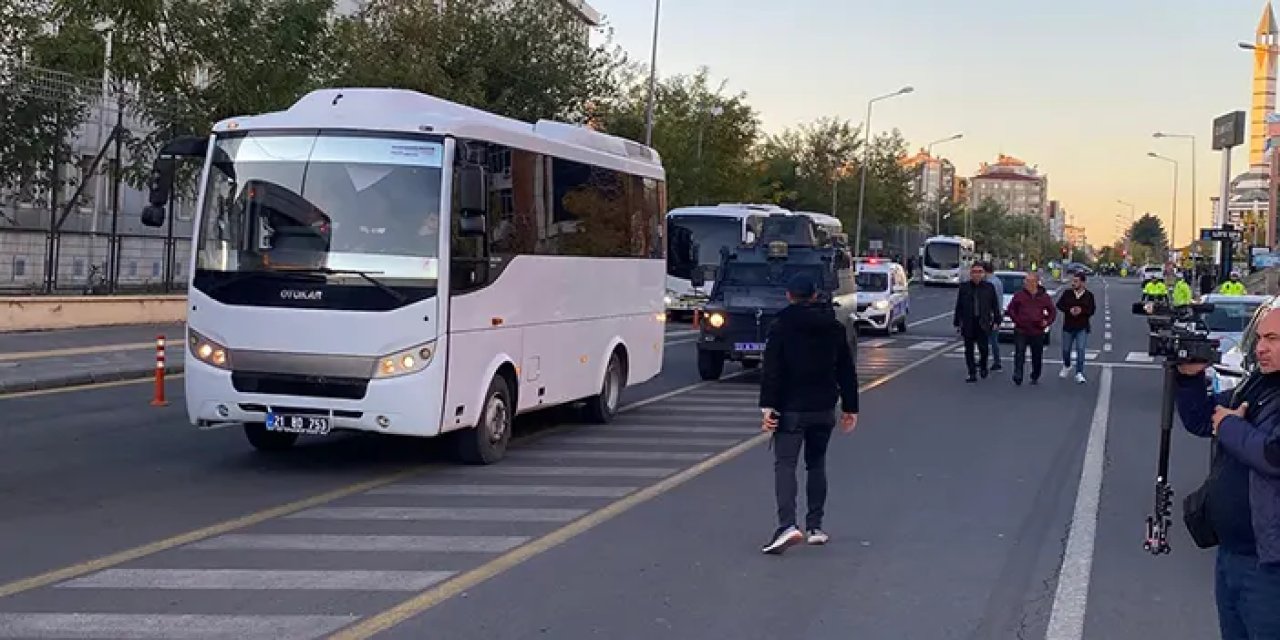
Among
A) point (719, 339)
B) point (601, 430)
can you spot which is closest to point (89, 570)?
point (601, 430)

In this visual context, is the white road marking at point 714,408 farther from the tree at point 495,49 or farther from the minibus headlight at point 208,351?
the tree at point 495,49

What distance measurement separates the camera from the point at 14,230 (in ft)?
79.8

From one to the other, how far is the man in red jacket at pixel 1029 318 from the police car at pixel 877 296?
12.3m

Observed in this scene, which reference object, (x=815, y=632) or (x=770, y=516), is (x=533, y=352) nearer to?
(x=770, y=516)

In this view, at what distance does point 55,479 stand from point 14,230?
1527 cm

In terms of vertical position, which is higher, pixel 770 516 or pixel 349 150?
pixel 349 150

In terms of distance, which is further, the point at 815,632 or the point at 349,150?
the point at 349,150

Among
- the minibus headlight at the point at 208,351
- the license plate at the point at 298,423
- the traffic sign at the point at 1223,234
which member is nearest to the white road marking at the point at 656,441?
the license plate at the point at 298,423

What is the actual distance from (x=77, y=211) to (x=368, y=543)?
20.0 meters

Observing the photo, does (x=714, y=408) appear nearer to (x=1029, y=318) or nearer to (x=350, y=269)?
(x=1029, y=318)

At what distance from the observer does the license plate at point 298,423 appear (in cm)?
1094

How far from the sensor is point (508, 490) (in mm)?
10883

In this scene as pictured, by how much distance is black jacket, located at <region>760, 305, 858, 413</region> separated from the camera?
8.71 meters

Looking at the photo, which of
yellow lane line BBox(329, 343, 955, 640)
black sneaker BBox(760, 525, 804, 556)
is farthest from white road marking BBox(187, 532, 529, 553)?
black sneaker BBox(760, 525, 804, 556)
